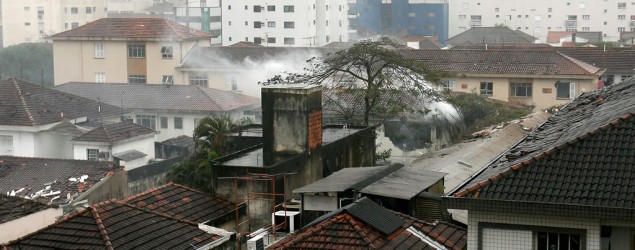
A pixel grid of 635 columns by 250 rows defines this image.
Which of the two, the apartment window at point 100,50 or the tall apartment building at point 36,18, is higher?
the tall apartment building at point 36,18

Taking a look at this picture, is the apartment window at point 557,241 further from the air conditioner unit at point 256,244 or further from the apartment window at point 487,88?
the apartment window at point 487,88

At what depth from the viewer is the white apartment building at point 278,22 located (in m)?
86.0

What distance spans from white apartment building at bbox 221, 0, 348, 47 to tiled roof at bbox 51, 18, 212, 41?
21.3 metres

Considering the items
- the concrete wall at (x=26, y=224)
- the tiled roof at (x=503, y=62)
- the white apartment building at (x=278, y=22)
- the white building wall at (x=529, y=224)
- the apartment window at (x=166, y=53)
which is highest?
the white apartment building at (x=278, y=22)

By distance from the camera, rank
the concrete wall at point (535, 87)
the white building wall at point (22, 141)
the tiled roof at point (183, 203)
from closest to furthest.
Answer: the tiled roof at point (183, 203) → the white building wall at point (22, 141) → the concrete wall at point (535, 87)

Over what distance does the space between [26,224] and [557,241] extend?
11552 mm

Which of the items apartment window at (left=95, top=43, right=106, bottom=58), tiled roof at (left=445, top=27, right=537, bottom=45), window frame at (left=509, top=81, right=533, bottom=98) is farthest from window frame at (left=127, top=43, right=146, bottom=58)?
tiled roof at (left=445, top=27, right=537, bottom=45)

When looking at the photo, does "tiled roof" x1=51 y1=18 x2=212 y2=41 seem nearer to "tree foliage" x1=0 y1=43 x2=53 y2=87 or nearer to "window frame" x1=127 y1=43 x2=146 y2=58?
"window frame" x1=127 y1=43 x2=146 y2=58

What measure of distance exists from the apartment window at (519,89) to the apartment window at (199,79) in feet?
65.6

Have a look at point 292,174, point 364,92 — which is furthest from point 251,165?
point 364,92

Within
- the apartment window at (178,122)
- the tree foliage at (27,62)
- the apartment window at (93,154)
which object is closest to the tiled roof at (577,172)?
the apartment window at (93,154)

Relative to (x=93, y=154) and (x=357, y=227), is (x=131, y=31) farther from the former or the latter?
(x=357, y=227)

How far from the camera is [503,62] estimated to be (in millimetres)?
52000

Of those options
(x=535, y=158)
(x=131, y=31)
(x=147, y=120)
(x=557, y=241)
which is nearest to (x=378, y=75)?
(x=147, y=120)
